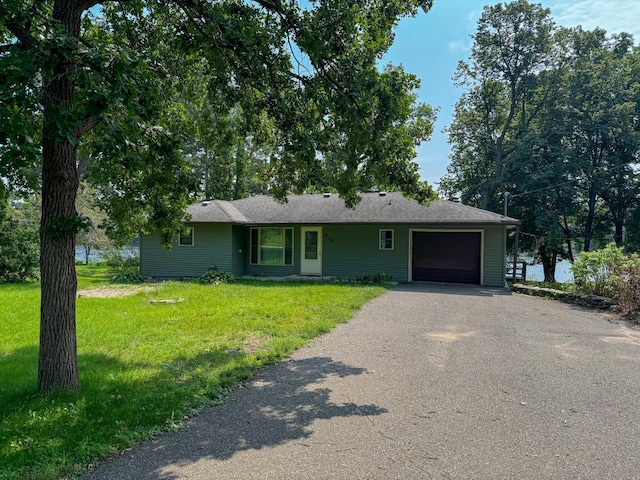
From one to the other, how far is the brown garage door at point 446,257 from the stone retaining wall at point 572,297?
187 centimetres

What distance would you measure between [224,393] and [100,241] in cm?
2209

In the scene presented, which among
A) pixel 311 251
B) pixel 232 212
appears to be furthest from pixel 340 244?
pixel 232 212

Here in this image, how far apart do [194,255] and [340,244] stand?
19.1ft

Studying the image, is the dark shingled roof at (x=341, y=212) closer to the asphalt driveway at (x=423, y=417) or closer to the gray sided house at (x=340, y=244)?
the gray sided house at (x=340, y=244)

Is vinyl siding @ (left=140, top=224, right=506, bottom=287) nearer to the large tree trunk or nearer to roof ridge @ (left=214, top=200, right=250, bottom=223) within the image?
roof ridge @ (left=214, top=200, right=250, bottom=223)

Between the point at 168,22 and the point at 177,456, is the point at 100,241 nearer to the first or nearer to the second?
→ the point at 168,22

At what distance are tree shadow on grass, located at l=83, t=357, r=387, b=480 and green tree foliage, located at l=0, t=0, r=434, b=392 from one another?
1.53m

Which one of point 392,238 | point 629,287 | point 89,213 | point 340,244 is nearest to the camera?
point 629,287

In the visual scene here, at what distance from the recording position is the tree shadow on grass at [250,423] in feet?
9.19

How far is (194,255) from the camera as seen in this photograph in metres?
15.5

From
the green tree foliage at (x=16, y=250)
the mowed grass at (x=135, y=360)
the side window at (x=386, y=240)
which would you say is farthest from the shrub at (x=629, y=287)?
the green tree foliage at (x=16, y=250)

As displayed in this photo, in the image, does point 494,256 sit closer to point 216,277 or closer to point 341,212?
point 341,212

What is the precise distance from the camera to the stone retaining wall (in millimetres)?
9570

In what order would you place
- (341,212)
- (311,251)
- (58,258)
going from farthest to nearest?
(311,251) < (341,212) < (58,258)
